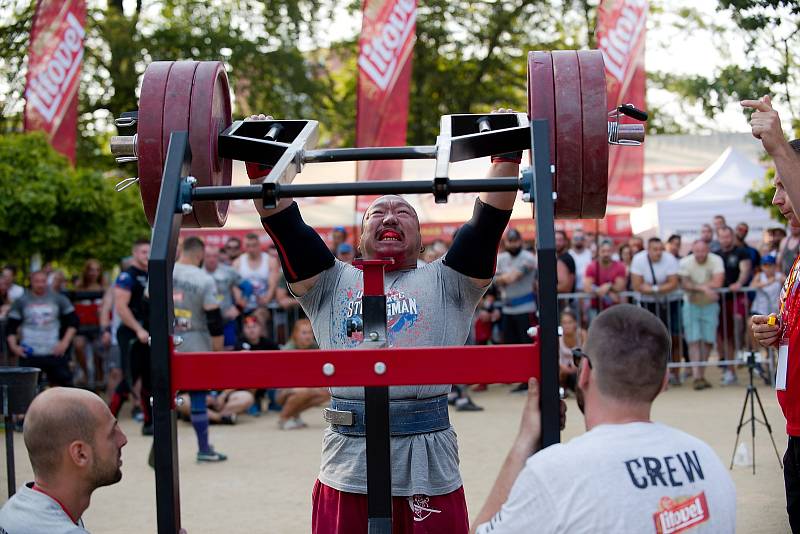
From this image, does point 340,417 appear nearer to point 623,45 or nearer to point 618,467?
point 618,467

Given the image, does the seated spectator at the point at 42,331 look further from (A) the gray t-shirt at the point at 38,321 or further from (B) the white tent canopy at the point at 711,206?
(B) the white tent canopy at the point at 711,206

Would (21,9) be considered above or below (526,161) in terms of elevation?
above

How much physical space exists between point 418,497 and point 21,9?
68.0ft

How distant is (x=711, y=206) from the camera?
16.2 metres

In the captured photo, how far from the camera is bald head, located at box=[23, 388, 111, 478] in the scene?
8.22 feet

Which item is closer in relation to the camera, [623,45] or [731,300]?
[731,300]

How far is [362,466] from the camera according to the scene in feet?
10.7

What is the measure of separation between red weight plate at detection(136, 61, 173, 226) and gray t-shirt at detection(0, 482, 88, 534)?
0.90 m

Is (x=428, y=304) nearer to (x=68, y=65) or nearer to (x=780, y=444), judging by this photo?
(x=780, y=444)

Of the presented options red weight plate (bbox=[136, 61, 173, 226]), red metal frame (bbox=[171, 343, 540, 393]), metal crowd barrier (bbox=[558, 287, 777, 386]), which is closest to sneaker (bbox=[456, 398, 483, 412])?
metal crowd barrier (bbox=[558, 287, 777, 386])

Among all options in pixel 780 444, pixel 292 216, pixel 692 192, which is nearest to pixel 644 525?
pixel 292 216

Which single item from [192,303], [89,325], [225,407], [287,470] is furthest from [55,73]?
[287,470]

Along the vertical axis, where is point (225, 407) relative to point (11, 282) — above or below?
below

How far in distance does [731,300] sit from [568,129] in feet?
31.7
